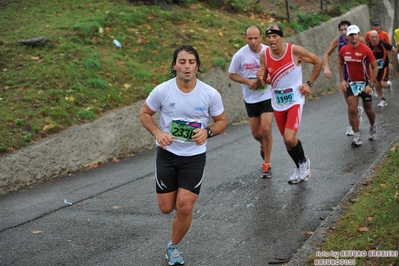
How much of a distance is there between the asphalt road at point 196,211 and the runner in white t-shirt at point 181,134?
1.78 ft

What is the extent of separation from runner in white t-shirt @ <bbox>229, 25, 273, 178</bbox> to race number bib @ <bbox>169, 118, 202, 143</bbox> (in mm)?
3348

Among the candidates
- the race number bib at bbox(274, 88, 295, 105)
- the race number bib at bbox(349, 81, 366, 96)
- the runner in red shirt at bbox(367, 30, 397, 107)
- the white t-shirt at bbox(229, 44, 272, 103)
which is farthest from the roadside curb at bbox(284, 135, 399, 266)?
the runner in red shirt at bbox(367, 30, 397, 107)

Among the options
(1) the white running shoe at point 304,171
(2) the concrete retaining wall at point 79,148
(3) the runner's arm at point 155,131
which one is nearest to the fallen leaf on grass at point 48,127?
(2) the concrete retaining wall at point 79,148

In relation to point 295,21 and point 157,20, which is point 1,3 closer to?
point 157,20

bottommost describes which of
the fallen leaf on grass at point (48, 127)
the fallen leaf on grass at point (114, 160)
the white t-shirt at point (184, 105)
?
the fallen leaf on grass at point (114, 160)

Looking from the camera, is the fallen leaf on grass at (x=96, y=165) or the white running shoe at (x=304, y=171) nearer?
the white running shoe at (x=304, y=171)

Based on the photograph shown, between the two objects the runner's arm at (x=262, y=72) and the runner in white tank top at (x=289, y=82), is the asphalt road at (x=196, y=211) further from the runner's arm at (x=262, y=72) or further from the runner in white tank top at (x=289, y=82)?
the runner's arm at (x=262, y=72)

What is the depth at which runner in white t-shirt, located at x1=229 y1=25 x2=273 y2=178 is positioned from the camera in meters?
9.24

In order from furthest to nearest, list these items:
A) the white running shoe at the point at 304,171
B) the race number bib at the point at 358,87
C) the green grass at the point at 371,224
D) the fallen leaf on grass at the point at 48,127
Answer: the race number bib at the point at 358,87, the fallen leaf on grass at the point at 48,127, the white running shoe at the point at 304,171, the green grass at the point at 371,224

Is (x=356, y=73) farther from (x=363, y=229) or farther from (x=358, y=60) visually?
(x=363, y=229)

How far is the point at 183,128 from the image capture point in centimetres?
590

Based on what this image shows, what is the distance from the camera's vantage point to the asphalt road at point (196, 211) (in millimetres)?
6302

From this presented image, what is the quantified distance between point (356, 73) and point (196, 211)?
15.4 feet

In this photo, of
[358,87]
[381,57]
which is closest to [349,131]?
[358,87]
